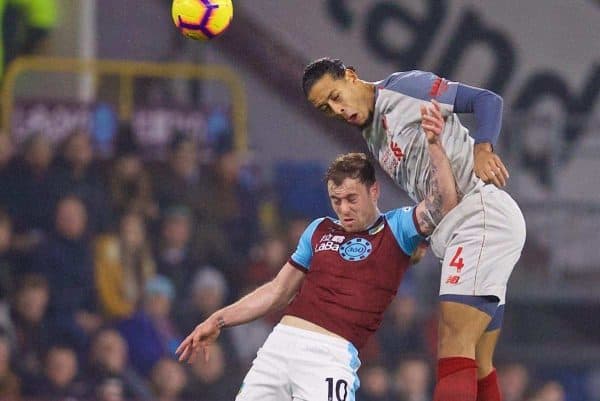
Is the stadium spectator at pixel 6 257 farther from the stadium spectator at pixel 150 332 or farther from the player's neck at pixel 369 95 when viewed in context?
the player's neck at pixel 369 95

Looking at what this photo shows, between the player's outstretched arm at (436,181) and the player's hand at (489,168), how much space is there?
0.17 metres

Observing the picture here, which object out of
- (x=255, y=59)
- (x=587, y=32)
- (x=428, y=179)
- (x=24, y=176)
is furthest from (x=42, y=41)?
(x=428, y=179)

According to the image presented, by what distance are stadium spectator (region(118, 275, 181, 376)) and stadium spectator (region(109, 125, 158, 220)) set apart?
2.68 feet

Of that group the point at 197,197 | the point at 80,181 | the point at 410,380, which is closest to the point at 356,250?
the point at 410,380

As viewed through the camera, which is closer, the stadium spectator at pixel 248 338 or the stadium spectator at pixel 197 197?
Answer: the stadium spectator at pixel 248 338

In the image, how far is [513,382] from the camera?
10.2 m

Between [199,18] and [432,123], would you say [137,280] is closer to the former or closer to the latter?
[199,18]

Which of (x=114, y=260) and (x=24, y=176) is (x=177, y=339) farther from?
(x=24, y=176)

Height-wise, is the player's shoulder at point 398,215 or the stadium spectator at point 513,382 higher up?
the player's shoulder at point 398,215

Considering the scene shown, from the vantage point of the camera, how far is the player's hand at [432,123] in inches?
220


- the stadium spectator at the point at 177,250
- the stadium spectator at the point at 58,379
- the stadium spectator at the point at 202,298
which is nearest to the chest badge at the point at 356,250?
the stadium spectator at the point at 58,379

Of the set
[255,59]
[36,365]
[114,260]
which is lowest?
[36,365]

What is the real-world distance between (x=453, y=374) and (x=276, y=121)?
7.71 m

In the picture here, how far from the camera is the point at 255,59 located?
43.0 ft
